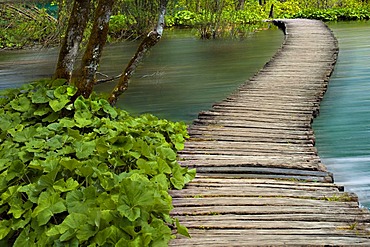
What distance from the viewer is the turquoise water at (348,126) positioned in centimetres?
525

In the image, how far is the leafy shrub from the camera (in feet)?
8.59

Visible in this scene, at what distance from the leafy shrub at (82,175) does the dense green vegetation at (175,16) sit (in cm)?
405

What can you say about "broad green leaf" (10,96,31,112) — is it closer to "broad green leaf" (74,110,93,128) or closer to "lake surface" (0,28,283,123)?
"broad green leaf" (74,110,93,128)

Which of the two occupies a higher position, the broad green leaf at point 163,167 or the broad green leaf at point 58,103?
the broad green leaf at point 58,103

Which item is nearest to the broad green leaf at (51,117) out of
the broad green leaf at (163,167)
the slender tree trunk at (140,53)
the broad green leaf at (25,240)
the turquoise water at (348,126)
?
the slender tree trunk at (140,53)

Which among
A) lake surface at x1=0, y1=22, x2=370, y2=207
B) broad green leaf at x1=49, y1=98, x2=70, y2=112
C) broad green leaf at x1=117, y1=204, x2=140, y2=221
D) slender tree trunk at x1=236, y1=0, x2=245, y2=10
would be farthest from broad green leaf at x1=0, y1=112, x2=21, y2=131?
slender tree trunk at x1=236, y1=0, x2=245, y2=10

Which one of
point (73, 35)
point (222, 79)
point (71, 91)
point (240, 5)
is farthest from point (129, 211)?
point (240, 5)

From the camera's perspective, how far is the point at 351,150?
20.0ft

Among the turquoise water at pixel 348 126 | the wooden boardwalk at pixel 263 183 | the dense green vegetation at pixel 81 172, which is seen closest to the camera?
the dense green vegetation at pixel 81 172

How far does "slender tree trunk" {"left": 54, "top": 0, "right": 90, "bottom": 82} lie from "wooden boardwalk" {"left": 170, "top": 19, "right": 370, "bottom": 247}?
1382 millimetres

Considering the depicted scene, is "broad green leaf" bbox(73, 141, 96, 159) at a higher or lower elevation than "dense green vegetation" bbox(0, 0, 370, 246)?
higher

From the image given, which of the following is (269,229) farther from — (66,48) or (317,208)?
(66,48)

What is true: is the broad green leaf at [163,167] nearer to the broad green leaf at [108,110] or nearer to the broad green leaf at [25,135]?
the broad green leaf at [25,135]

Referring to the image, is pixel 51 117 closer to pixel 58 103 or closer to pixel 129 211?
pixel 58 103
